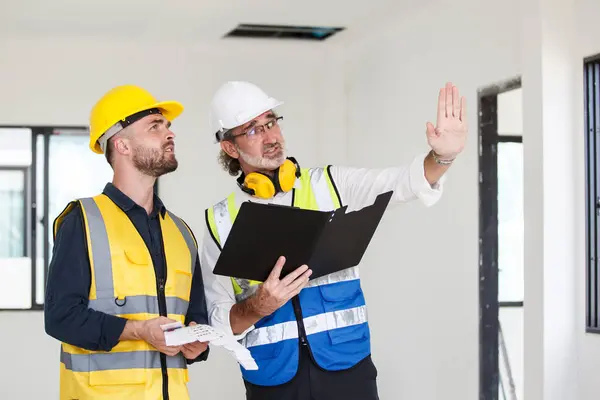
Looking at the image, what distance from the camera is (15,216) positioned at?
657 cm

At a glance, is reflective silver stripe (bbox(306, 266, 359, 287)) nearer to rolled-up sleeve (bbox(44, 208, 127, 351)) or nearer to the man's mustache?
the man's mustache

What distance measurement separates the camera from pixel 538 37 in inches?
156

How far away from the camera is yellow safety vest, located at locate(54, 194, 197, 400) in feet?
7.83

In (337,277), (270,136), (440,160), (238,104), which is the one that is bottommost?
(337,277)

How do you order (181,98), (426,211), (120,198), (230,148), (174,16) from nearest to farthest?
(120,198) < (230,148) < (426,211) < (174,16) < (181,98)

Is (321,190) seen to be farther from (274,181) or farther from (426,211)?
(426,211)

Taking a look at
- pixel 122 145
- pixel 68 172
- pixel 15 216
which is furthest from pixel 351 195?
pixel 15 216

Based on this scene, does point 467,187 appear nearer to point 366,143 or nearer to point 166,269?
point 366,143

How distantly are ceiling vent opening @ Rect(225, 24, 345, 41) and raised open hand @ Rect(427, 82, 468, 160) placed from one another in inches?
155

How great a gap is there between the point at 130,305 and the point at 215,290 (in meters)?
0.41

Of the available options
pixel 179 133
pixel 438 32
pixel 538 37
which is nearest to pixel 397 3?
pixel 438 32

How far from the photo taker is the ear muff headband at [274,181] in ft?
8.98

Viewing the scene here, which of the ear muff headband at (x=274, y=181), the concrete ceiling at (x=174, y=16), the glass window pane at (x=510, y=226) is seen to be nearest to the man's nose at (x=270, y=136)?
the ear muff headband at (x=274, y=181)

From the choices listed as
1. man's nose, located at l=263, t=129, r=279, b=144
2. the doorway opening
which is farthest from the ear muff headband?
the doorway opening
